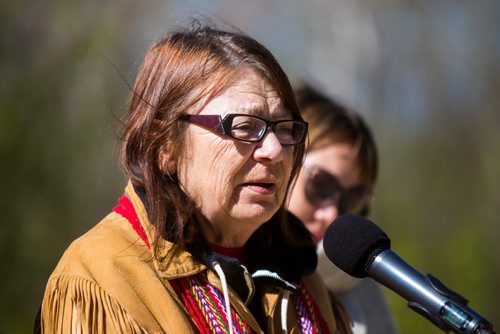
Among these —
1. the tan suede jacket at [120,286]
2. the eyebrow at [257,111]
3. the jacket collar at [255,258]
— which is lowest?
the tan suede jacket at [120,286]

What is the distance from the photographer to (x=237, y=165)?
236 cm

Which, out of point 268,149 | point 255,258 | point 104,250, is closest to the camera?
point 104,250

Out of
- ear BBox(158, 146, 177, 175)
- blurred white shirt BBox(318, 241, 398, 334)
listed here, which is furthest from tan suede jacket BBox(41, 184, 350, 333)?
blurred white shirt BBox(318, 241, 398, 334)

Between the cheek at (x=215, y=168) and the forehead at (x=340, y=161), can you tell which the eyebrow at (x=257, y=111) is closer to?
the cheek at (x=215, y=168)

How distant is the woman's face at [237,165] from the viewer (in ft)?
7.73

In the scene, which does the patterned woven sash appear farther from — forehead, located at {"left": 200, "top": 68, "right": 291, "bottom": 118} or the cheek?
forehead, located at {"left": 200, "top": 68, "right": 291, "bottom": 118}

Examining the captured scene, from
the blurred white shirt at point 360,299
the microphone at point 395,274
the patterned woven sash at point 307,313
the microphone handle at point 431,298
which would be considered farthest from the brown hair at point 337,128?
A: the microphone handle at point 431,298

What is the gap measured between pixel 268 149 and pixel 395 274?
61 cm

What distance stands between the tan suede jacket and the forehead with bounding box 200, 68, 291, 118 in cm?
40

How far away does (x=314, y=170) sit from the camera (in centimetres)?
375

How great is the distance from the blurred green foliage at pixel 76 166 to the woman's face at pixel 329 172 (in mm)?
1009

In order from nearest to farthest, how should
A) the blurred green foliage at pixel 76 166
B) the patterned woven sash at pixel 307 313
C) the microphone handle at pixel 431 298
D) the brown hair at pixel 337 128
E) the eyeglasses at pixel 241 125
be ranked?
the microphone handle at pixel 431 298 → the eyeglasses at pixel 241 125 → the patterned woven sash at pixel 307 313 → the brown hair at pixel 337 128 → the blurred green foliage at pixel 76 166

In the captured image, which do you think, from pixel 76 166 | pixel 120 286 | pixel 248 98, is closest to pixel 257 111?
pixel 248 98

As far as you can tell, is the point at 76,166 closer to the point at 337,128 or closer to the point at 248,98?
the point at 337,128
